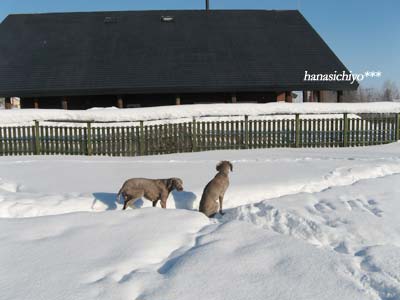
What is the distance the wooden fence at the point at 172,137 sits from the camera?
1463cm

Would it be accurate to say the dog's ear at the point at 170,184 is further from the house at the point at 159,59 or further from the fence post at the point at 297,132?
the house at the point at 159,59

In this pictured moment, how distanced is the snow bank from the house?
144 inches

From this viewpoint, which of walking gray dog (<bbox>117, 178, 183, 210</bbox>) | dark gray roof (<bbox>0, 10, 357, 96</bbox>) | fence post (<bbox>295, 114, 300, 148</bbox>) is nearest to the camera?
walking gray dog (<bbox>117, 178, 183, 210</bbox>)

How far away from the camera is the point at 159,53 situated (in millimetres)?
24656

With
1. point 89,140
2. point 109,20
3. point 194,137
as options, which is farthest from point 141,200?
point 109,20

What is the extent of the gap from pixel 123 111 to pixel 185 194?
11.1 meters

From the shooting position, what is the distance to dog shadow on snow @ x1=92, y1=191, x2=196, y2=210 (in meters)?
7.09

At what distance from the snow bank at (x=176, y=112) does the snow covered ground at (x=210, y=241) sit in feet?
27.6

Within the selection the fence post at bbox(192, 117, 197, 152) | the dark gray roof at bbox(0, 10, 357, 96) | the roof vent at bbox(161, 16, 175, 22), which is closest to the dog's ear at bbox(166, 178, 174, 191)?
the fence post at bbox(192, 117, 197, 152)

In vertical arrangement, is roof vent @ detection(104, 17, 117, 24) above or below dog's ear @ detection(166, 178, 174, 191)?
above

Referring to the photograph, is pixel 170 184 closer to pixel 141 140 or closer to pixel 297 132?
pixel 141 140

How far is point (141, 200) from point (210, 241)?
2904 mm

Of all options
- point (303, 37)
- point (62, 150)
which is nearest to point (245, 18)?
point (303, 37)

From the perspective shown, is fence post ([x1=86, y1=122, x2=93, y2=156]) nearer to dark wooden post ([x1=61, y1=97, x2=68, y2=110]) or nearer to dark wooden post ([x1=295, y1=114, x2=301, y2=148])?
dark wooden post ([x1=295, y1=114, x2=301, y2=148])
